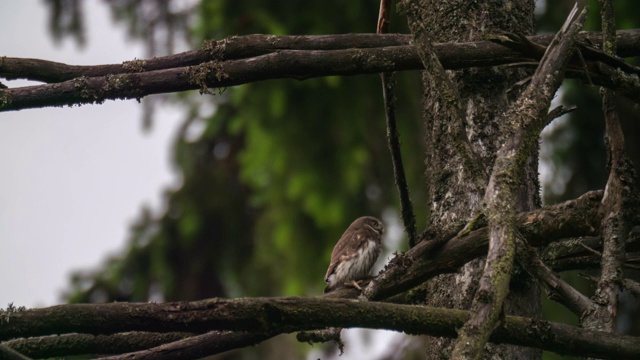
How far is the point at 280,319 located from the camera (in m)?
3.26

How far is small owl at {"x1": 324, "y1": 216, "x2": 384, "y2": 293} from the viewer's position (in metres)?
6.56

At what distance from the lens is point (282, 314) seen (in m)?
3.25

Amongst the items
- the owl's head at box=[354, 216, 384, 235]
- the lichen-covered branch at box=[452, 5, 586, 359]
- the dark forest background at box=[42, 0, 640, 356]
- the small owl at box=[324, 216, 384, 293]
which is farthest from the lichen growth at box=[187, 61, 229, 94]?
the dark forest background at box=[42, 0, 640, 356]

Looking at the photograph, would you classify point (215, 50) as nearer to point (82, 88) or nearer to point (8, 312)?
point (82, 88)

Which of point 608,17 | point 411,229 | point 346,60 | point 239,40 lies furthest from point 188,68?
point 608,17

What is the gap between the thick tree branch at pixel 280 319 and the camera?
10.6 feet

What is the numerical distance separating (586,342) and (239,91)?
7467 millimetres

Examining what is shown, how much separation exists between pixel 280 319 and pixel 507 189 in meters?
0.82

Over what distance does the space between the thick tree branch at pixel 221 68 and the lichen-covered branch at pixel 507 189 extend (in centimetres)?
36

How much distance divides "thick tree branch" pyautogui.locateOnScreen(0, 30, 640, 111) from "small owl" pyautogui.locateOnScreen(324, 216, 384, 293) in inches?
81.3

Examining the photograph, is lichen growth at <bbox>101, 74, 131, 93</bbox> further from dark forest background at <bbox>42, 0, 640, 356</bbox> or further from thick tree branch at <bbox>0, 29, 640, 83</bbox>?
dark forest background at <bbox>42, 0, 640, 356</bbox>

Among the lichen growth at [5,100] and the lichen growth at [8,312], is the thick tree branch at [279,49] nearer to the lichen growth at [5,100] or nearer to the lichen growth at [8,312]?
the lichen growth at [5,100]

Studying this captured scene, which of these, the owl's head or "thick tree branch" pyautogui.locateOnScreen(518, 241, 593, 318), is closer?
"thick tree branch" pyautogui.locateOnScreen(518, 241, 593, 318)

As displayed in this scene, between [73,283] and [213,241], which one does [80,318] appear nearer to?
[73,283]
